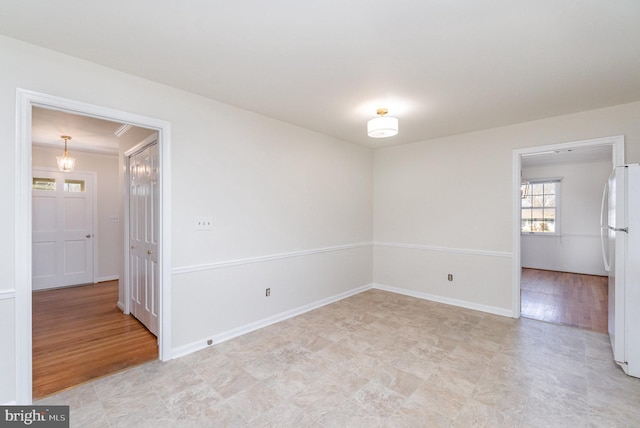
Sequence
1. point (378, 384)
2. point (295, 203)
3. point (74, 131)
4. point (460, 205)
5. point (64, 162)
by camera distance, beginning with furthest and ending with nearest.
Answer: point (64, 162)
point (460, 205)
point (74, 131)
point (295, 203)
point (378, 384)

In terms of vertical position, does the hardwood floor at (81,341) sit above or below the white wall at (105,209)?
below

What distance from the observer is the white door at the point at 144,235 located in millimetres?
3127

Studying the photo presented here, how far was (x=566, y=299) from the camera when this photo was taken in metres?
4.52

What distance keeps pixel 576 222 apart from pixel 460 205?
4253mm

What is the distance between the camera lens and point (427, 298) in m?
4.51

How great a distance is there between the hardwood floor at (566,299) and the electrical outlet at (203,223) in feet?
13.5

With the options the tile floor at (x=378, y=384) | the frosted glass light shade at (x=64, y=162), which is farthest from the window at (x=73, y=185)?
the tile floor at (x=378, y=384)

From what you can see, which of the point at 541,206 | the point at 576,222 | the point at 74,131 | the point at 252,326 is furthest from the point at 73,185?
the point at 576,222

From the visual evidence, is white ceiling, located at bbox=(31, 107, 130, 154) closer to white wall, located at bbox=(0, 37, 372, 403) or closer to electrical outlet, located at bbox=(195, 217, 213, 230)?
white wall, located at bbox=(0, 37, 372, 403)

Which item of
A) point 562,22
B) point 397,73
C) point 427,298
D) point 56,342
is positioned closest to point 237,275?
point 56,342

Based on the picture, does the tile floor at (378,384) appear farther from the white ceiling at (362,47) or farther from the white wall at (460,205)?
the white ceiling at (362,47)

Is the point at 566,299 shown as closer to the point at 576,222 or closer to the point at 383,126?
the point at 576,222

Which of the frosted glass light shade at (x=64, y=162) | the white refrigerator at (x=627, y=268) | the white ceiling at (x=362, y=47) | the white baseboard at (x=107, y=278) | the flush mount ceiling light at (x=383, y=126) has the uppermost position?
the white ceiling at (x=362, y=47)

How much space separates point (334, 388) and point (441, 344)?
1.36m
